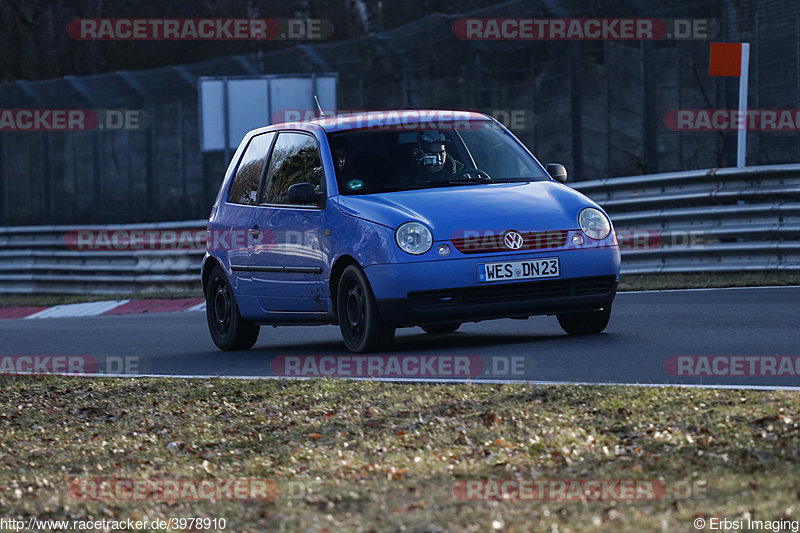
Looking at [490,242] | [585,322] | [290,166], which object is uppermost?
[290,166]

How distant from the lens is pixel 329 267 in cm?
1048

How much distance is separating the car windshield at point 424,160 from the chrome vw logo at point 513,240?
0.89 m

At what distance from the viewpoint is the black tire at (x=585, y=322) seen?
10.8 metres

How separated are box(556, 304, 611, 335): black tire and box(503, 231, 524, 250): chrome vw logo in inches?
44.4

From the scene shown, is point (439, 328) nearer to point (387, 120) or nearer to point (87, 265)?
point (387, 120)

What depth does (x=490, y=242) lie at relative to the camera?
984 cm

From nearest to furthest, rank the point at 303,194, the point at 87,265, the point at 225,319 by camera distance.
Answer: the point at 303,194 < the point at 225,319 < the point at 87,265

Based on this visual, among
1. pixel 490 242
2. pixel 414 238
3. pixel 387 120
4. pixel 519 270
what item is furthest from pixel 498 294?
pixel 387 120

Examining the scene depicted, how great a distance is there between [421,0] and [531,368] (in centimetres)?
3633

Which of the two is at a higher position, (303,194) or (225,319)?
(303,194)

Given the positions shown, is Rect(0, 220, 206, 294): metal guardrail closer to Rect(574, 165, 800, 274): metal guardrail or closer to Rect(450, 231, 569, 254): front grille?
Rect(574, 165, 800, 274): metal guardrail

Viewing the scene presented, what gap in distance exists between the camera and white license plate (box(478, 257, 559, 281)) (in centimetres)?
984

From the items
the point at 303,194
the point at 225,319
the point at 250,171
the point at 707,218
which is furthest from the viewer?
the point at 707,218

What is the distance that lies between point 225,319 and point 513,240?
340 cm
